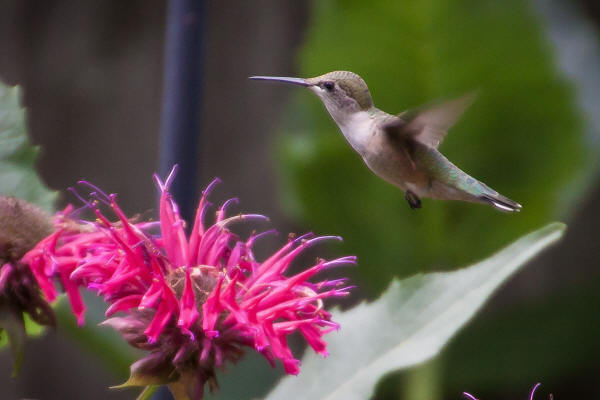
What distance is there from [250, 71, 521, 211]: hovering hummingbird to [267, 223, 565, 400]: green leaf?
0.13 m

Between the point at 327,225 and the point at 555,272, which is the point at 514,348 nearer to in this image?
the point at 555,272

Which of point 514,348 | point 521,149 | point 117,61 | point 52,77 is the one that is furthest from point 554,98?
point 52,77

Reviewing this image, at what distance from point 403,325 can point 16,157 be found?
0.39m

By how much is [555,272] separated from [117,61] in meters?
1.14

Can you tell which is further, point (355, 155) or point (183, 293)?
point (355, 155)

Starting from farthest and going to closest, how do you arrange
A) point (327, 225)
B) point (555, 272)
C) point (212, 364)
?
point (555, 272) < point (327, 225) < point (212, 364)

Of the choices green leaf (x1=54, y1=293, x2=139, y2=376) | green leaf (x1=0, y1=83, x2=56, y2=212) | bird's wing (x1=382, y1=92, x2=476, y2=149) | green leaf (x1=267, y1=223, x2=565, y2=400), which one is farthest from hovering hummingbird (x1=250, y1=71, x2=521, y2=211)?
green leaf (x1=54, y1=293, x2=139, y2=376)

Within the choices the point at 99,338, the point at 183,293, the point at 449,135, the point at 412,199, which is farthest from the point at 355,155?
the point at 183,293

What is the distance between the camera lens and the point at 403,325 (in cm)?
70

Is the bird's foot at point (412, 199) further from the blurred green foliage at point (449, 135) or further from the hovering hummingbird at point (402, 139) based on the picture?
the blurred green foliage at point (449, 135)

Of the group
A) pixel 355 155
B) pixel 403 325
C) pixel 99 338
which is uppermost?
pixel 403 325

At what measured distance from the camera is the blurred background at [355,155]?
1503 millimetres

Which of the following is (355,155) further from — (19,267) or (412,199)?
(19,267)

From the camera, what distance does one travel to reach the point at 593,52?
1687 millimetres
